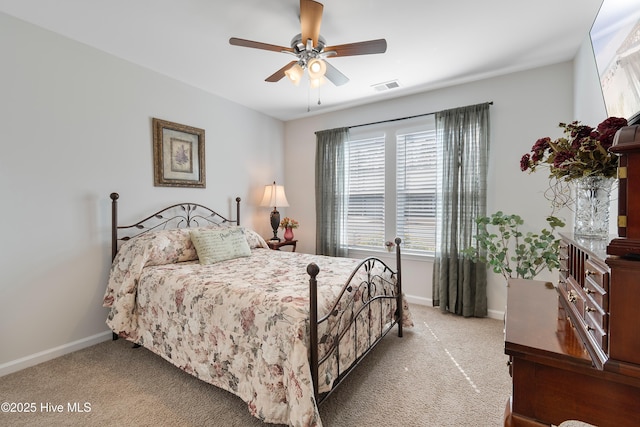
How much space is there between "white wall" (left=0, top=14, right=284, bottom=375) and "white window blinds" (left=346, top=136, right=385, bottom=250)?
7.66 feet

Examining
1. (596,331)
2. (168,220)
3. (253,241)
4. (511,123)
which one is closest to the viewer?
(596,331)

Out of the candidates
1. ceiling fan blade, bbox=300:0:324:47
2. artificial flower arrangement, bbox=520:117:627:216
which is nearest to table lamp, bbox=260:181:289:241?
ceiling fan blade, bbox=300:0:324:47

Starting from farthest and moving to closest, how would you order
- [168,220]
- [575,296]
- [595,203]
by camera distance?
1. [168,220]
2. [595,203]
3. [575,296]

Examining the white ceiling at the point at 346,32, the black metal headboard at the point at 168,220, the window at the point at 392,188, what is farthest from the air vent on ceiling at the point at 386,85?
the black metal headboard at the point at 168,220

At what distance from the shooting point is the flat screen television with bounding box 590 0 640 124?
3.94ft

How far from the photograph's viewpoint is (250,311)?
1.70 m

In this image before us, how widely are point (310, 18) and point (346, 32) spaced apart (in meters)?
0.56

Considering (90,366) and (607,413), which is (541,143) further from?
(90,366)

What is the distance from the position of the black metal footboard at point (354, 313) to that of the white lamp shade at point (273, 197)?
196cm

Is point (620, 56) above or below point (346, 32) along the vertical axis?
below

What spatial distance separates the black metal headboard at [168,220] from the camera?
2.72m

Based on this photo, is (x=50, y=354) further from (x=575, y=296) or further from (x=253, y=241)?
(x=575, y=296)

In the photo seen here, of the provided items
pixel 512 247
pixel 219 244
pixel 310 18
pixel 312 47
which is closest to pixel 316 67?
pixel 312 47

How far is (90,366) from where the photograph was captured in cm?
230
